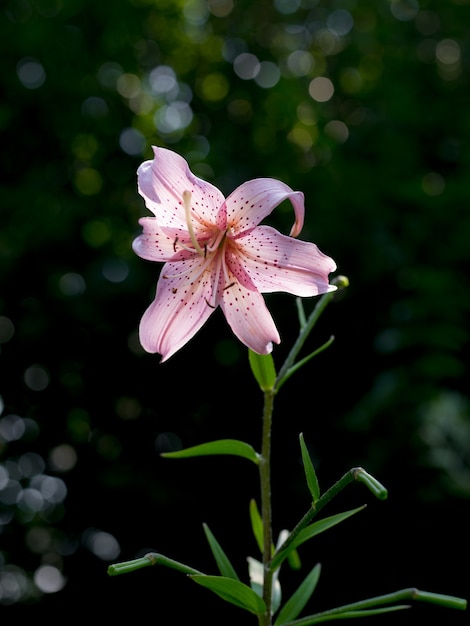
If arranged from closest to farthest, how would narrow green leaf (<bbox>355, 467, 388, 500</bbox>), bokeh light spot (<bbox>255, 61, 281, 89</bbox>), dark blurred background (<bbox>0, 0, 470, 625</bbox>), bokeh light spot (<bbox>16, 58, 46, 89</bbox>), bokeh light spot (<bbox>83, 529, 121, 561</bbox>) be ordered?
narrow green leaf (<bbox>355, 467, 388, 500</bbox>), dark blurred background (<bbox>0, 0, 470, 625</bbox>), bokeh light spot (<bbox>83, 529, 121, 561</bbox>), bokeh light spot (<bbox>16, 58, 46, 89</bbox>), bokeh light spot (<bbox>255, 61, 281, 89</bbox>)

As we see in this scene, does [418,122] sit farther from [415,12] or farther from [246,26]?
[246,26]

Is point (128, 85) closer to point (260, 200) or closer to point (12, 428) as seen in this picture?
point (12, 428)

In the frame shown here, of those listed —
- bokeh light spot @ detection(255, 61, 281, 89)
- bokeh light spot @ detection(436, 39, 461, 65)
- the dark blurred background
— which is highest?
bokeh light spot @ detection(436, 39, 461, 65)

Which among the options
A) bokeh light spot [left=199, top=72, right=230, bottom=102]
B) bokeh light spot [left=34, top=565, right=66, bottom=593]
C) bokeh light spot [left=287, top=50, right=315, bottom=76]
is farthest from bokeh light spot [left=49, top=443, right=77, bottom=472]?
bokeh light spot [left=287, top=50, right=315, bottom=76]

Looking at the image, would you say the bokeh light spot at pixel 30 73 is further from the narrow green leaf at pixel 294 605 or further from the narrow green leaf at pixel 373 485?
the narrow green leaf at pixel 373 485

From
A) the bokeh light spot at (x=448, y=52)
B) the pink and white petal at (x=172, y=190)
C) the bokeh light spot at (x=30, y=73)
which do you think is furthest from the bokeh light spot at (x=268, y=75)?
the pink and white petal at (x=172, y=190)

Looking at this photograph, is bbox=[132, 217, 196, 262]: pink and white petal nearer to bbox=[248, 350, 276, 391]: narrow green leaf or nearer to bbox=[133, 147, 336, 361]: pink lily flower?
bbox=[133, 147, 336, 361]: pink lily flower

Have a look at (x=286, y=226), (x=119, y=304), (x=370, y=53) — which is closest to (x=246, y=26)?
(x=370, y=53)
